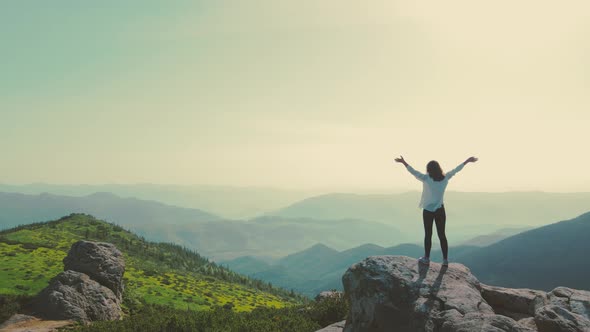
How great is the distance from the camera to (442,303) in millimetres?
14727

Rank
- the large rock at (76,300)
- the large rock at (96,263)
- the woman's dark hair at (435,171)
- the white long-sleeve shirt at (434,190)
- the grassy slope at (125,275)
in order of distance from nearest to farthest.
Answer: the white long-sleeve shirt at (434,190), the woman's dark hair at (435,171), the large rock at (76,300), the large rock at (96,263), the grassy slope at (125,275)

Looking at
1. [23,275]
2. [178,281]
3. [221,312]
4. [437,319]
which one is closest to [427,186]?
[437,319]

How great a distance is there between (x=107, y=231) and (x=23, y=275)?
6624 cm

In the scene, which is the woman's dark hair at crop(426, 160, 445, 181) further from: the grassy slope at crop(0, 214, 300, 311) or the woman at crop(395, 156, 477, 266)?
the grassy slope at crop(0, 214, 300, 311)

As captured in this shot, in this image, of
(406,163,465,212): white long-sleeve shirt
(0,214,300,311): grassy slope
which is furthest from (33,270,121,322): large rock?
(406,163,465,212): white long-sleeve shirt

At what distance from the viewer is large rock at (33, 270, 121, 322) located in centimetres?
3559

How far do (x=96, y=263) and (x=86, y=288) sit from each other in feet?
12.8

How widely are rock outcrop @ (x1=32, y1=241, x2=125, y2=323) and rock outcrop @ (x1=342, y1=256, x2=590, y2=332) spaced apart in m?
31.0

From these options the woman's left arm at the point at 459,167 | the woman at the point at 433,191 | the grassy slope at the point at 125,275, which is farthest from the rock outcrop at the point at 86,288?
the woman's left arm at the point at 459,167

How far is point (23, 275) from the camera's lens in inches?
1980

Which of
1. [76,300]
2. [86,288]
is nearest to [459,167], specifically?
[76,300]

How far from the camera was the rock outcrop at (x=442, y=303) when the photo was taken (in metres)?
13.0

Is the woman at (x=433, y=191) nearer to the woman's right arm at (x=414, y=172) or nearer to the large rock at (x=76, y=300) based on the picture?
the woman's right arm at (x=414, y=172)

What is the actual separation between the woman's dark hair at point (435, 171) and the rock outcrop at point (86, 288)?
3455cm
